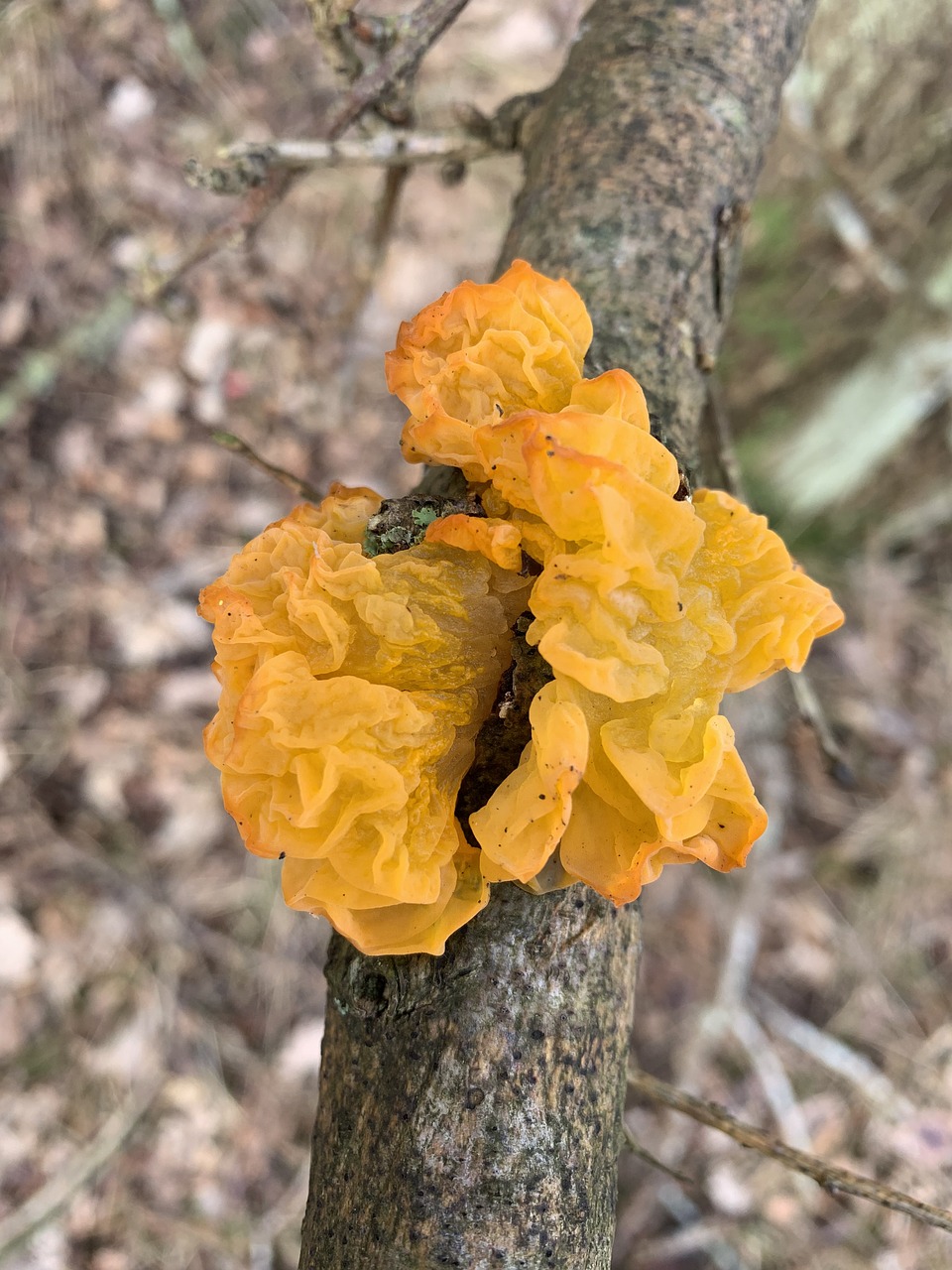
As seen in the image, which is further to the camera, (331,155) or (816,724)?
(816,724)

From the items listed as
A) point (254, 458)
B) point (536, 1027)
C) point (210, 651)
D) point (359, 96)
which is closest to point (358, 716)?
point (536, 1027)

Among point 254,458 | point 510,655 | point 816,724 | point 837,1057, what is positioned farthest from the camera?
point 837,1057

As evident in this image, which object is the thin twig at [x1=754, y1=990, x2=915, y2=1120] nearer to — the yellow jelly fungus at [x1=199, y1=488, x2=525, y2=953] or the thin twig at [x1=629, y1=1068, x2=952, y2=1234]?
the thin twig at [x1=629, y1=1068, x2=952, y2=1234]

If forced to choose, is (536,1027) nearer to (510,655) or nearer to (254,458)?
(510,655)

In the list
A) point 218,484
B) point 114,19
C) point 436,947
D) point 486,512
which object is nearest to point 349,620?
point 486,512

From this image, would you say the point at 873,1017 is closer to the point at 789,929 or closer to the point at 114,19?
the point at 789,929

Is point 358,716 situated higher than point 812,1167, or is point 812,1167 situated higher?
point 358,716

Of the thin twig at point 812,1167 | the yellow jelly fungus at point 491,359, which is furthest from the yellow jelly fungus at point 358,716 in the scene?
the thin twig at point 812,1167
